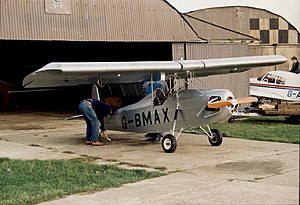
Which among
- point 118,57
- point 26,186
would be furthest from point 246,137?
point 118,57

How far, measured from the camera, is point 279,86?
19.3m

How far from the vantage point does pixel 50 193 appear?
267 inches

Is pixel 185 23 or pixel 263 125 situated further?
pixel 185 23

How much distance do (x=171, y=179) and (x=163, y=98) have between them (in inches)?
148

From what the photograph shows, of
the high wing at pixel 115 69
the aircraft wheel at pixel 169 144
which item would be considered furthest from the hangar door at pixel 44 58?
the aircraft wheel at pixel 169 144

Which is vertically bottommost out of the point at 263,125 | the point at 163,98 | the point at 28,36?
the point at 263,125

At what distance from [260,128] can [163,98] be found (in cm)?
478

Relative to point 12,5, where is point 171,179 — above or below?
below

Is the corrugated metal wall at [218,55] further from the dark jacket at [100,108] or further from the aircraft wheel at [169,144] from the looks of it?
the aircraft wheel at [169,144]

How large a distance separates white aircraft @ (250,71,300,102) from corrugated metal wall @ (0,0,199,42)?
3.08 m

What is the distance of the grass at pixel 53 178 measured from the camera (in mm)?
6730

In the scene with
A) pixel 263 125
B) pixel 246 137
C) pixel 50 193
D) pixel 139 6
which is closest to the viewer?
pixel 50 193

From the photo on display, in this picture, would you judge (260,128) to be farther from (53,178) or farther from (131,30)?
(53,178)

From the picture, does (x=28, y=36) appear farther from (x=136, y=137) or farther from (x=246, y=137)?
(x=246, y=137)
